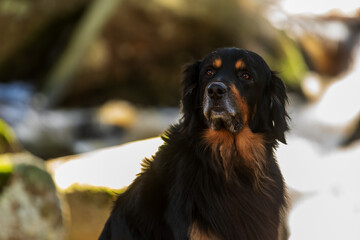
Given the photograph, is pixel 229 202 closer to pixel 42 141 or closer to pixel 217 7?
pixel 42 141

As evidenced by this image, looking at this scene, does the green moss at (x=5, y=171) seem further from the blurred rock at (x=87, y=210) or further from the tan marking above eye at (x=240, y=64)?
the tan marking above eye at (x=240, y=64)

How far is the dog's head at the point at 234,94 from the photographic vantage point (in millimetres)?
3592

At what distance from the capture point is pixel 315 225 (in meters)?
7.40

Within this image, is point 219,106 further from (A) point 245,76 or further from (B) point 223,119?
(A) point 245,76

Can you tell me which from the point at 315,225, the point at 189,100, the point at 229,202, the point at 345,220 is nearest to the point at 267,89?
the point at 189,100

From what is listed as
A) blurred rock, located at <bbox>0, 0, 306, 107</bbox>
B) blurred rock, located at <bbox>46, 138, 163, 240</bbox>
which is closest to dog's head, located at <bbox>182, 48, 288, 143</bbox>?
blurred rock, located at <bbox>46, 138, 163, 240</bbox>

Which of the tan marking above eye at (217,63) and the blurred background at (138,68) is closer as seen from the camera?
the tan marking above eye at (217,63)

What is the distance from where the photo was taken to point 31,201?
571 centimetres

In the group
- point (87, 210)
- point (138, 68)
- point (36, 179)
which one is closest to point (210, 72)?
Answer: point (87, 210)

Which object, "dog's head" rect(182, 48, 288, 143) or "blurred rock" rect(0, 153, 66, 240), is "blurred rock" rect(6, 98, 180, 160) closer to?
"blurred rock" rect(0, 153, 66, 240)

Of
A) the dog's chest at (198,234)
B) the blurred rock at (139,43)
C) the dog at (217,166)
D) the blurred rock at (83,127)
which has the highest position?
the blurred rock at (139,43)

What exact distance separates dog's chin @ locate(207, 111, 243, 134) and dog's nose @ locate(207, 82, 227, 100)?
0.13 m

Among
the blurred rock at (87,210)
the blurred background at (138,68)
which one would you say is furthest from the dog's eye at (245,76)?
the blurred background at (138,68)

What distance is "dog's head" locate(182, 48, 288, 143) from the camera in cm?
359
